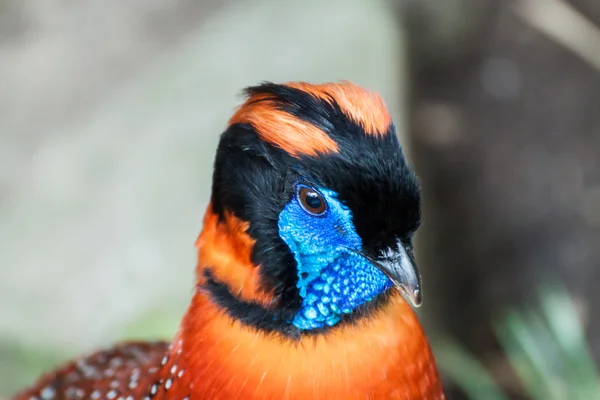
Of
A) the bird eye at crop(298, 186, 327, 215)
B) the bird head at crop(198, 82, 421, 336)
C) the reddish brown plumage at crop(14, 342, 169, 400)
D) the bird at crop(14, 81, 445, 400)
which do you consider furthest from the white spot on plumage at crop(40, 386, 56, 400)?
the bird eye at crop(298, 186, 327, 215)

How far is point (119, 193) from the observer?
2.81 m

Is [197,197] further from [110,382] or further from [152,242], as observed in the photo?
[110,382]

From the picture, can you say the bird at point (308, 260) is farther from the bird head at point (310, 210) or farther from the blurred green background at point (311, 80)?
the blurred green background at point (311, 80)

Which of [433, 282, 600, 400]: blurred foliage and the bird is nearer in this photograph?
the bird

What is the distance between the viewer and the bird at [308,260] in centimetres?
109

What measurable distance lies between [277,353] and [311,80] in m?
2.02

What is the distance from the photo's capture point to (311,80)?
3.05 m

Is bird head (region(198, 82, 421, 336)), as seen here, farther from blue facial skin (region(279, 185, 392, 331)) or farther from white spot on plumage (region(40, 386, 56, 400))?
white spot on plumage (region(40, 386, 56, 400))

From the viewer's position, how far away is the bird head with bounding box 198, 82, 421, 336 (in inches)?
42.8

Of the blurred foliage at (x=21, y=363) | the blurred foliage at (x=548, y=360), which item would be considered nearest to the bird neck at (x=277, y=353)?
the blurred foliage at (x=548, y=360)

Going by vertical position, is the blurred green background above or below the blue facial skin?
below

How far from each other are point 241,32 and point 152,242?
1167mm

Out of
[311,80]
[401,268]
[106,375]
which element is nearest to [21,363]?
[106,375]

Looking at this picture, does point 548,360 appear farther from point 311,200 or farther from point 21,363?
point 21,363
